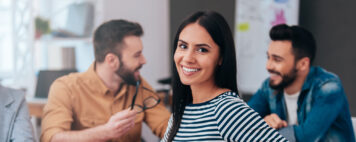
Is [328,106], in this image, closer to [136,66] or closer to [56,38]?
[136,66]

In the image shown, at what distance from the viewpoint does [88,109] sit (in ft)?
5.44

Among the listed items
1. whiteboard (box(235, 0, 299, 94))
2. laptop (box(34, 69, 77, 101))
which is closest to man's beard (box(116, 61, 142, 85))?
laptop (box(34, 69, 77, 101))

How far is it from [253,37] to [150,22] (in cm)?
79

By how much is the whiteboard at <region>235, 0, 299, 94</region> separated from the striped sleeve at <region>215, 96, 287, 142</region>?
1453 millimetres

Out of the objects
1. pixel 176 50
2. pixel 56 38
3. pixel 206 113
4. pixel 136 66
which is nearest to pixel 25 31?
pixel 56 38

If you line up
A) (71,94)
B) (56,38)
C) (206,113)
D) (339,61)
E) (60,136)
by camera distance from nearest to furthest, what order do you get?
(206,113) → (60,136) → (71,94) → (56,38) → (339,61)

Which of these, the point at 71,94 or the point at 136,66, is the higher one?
the point at 136,66

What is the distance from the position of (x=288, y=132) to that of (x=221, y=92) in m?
0.62

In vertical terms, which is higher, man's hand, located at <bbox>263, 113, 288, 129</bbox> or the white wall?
the white wall

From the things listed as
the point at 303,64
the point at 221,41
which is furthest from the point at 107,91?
the point at 303,64

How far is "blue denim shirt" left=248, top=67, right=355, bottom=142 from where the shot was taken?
1538 millimetres

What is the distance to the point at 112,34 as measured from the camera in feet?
5.40

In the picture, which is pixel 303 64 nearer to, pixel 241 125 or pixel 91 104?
pixel 241 125

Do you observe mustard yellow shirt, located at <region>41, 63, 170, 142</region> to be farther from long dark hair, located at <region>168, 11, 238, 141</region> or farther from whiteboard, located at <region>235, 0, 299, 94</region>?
whiteboard, located at <region>235, 0, 299, 94</region>
